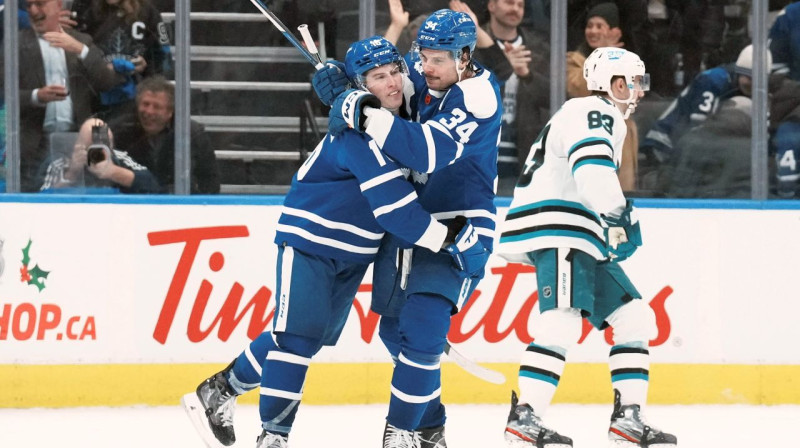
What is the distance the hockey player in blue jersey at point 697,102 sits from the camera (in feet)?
18.9

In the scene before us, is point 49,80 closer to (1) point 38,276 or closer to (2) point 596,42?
(1) point 38,276

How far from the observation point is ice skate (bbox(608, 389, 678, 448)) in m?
4.10

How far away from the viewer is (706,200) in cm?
552

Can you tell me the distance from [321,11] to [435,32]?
75.4 inches

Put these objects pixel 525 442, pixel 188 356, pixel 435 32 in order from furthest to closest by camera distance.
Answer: pixel 188 356 < pixel 525 442 < pixel 435 32

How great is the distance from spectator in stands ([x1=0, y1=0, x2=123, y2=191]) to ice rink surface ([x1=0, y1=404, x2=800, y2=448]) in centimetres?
101

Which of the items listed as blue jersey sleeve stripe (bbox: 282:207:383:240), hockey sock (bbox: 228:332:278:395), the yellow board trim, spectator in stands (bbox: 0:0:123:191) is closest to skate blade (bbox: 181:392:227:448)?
hockey sock (bbox: 228:332:278:395)

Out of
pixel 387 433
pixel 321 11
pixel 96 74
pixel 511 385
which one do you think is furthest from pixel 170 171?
pixel 387 433

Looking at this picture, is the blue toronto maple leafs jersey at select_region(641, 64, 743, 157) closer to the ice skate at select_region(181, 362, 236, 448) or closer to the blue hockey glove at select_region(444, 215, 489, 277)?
the blue hockey glove at select_region(444, 215, 489, 277)

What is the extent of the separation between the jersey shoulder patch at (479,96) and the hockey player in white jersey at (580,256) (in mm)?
368

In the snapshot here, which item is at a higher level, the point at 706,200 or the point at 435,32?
the point at 435,32

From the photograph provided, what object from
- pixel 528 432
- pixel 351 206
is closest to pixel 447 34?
pixel 351 206

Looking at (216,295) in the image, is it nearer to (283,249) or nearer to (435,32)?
(283,249)

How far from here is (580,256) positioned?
413cm
